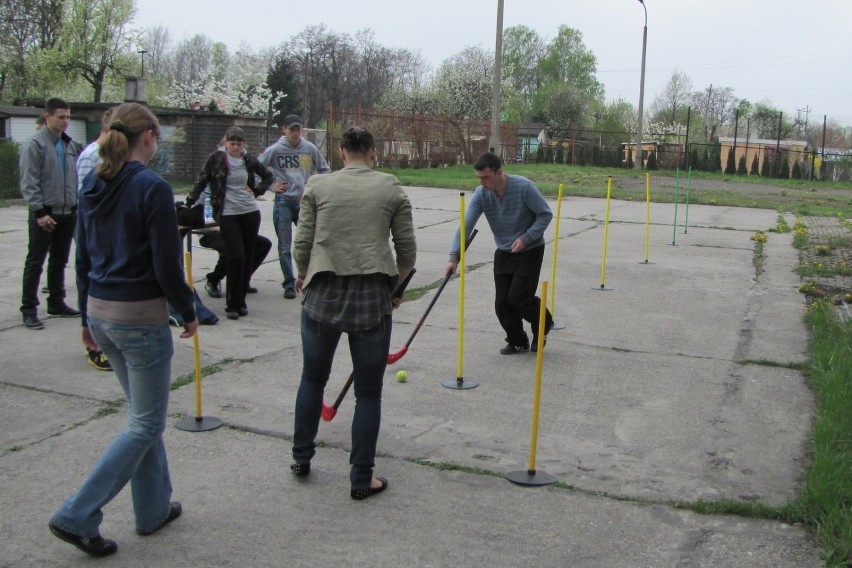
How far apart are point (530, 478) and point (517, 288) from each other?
2.66m

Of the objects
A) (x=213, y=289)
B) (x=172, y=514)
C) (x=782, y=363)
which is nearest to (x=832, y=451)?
(x=782, y=363)

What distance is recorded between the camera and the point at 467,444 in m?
5.17

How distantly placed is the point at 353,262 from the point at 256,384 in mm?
2432

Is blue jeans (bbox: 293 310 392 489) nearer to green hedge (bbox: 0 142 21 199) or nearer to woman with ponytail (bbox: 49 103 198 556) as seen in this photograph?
woman with ponytail (bbox: 49 103 198 556)

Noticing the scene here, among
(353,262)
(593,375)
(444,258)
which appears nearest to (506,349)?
(593,375)

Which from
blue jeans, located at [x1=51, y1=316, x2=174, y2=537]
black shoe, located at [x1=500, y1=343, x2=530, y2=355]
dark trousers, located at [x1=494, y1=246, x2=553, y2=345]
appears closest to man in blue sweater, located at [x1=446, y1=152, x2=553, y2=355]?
dark trousers, located at [x1=494, y1=246, x2=553, y2=345]

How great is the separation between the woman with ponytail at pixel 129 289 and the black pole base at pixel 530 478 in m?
1.89

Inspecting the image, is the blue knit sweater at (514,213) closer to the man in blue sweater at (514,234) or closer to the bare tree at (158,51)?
the man in blue sweater at (514,234)

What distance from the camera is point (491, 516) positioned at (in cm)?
420

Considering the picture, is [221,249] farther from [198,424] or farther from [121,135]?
[121,135]

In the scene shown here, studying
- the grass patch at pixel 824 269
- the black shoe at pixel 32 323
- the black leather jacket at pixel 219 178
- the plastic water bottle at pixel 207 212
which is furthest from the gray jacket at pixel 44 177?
the grass patch at pixel 824 269

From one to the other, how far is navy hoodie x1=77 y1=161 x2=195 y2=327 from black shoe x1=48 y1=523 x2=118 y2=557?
3.23 feet

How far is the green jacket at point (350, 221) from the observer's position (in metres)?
4.15

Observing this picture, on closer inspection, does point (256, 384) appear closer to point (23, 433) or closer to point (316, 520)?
point (23, 433)
